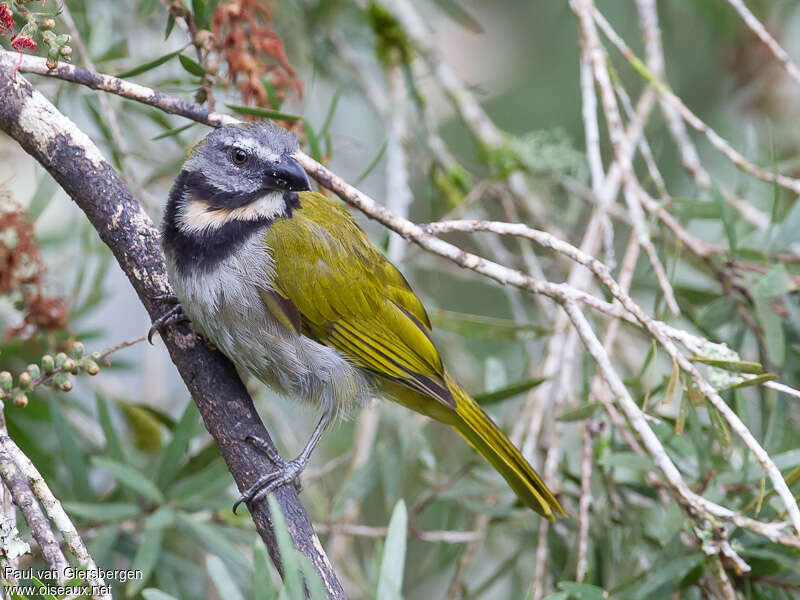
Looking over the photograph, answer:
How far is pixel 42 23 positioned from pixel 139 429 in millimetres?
2213

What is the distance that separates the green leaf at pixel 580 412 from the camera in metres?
2.43

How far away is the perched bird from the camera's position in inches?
101

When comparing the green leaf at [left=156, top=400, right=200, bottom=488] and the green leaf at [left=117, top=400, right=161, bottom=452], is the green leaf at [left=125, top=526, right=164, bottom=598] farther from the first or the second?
the green leaf at [left=117, top=400, right=161, bottom=452]

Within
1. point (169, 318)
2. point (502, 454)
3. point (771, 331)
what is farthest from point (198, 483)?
point (771, 331)

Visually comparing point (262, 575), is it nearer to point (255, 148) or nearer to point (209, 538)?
point (209, 538)

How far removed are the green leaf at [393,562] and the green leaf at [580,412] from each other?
0.95 meters

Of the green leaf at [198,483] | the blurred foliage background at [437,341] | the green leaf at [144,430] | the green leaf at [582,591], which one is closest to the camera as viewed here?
the green leaf at [582,591]

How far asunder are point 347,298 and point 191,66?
2.70 feet

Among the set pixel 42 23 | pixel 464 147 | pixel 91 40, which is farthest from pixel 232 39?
pixel 464 147

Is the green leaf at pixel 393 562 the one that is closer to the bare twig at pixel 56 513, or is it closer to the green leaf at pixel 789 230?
the bare twig at pixel 56 513

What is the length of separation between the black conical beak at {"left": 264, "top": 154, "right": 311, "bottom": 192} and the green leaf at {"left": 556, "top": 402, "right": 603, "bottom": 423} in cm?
98

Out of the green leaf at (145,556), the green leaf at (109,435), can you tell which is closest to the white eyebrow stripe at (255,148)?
the green leaf at (109,435)

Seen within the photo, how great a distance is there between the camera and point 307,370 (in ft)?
8.93

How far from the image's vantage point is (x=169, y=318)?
7.90 feet
